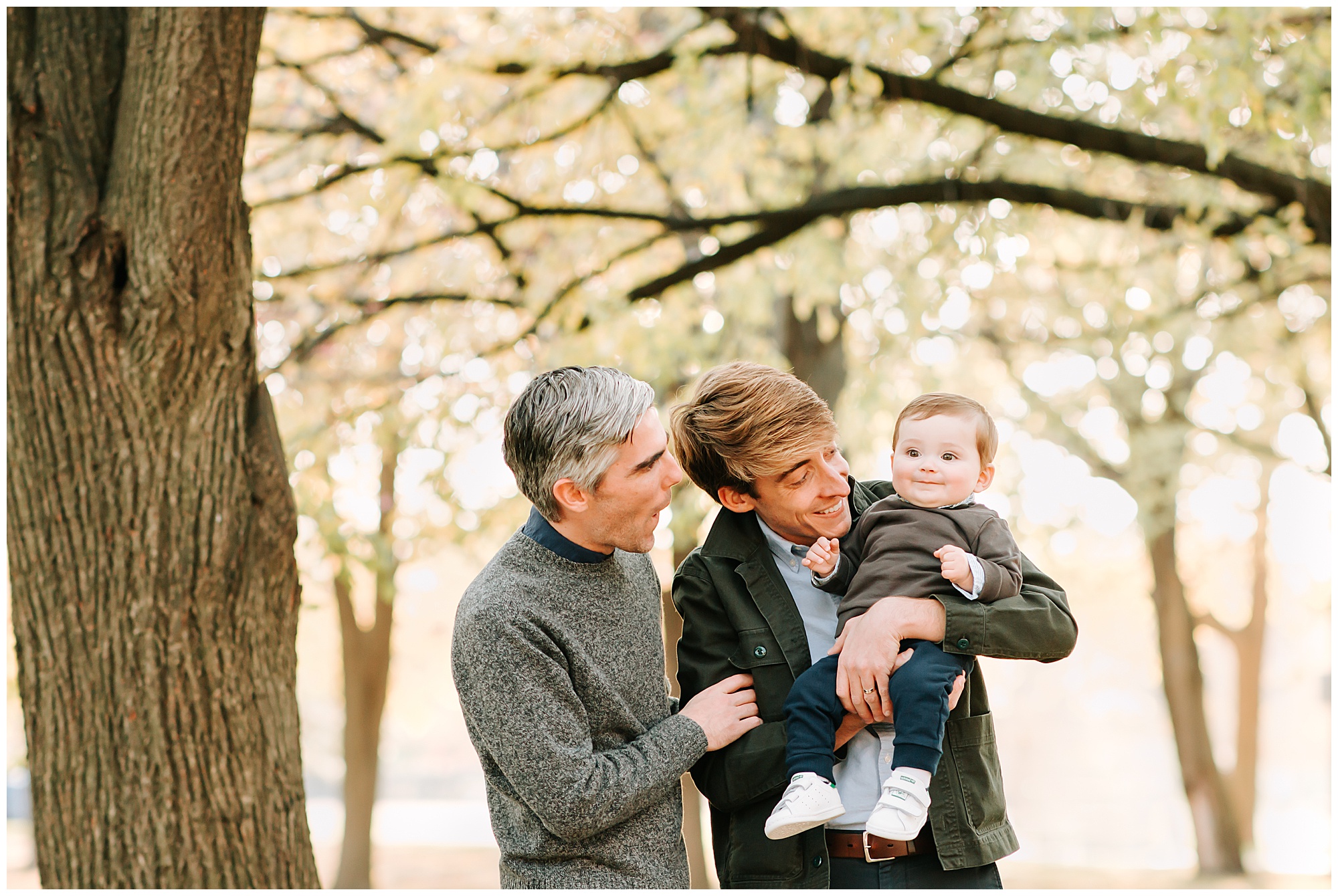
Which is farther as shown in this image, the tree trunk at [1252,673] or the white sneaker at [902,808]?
the tree trunk at [1252,673]

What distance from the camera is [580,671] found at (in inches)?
84.2

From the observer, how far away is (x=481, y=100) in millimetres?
5926

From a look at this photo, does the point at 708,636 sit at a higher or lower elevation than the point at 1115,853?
higher

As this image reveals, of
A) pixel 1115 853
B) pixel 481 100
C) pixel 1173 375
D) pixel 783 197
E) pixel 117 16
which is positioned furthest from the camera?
pixel 1115 853

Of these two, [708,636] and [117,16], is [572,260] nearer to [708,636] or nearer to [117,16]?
[117,16]

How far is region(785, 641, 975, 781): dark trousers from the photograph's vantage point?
2.09 meters

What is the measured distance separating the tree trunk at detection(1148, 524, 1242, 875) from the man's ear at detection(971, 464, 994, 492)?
924 centimetres

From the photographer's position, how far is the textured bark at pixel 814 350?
291 inches

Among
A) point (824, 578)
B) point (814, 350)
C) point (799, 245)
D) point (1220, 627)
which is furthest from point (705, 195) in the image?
point (1220, 627)

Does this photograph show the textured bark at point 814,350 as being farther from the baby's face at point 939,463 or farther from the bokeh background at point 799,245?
the baby's face at point 939,463

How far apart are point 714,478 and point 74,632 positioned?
6.69 feet

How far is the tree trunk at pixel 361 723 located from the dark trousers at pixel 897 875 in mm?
8446

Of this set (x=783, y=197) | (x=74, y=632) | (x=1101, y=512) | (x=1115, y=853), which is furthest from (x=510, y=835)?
(x=1115, y=853)

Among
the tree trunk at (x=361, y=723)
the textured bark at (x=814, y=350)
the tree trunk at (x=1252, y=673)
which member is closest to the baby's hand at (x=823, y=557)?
the textured bark at (x=814, y=350)
